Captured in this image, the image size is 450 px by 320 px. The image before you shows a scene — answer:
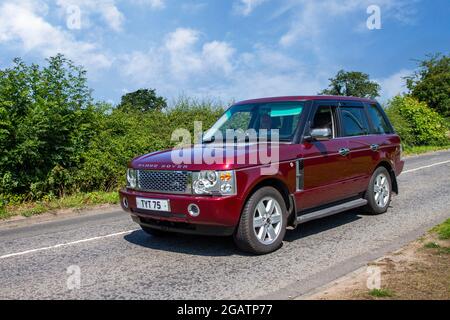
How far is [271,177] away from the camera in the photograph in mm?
5871

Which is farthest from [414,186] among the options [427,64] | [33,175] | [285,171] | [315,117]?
[427,64]

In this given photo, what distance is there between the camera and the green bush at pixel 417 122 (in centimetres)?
2648

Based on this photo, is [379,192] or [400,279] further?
[379,192]

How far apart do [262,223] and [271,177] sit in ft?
1.90

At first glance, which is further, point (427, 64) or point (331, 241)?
point (427, 64)

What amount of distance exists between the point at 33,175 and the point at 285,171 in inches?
259

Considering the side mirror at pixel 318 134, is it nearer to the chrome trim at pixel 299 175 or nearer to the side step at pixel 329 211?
the chrome trim at pixel 299 175

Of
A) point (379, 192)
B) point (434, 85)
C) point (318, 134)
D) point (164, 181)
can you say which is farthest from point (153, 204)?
point (434, 85)

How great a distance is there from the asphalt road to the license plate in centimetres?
63

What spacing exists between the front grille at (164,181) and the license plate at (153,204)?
0.15 m

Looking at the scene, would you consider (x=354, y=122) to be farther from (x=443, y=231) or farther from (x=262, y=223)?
(x=262, y=223)

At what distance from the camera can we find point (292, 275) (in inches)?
200
